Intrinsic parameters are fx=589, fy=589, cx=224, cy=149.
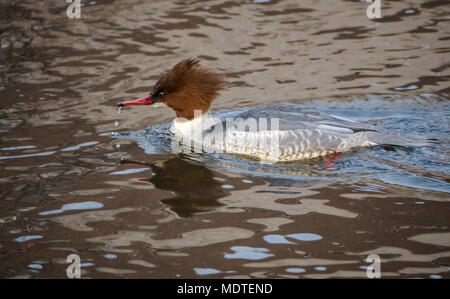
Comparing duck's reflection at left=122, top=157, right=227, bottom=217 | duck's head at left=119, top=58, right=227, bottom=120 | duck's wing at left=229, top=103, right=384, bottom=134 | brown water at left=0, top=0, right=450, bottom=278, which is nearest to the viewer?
brown water at left=0, top=0, right=450, bottom=278

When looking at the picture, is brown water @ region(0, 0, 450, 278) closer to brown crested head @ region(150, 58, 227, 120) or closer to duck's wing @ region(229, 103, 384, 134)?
duck's wing @ region(229, 103, 384, 134)

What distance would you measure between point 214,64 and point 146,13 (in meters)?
2.62

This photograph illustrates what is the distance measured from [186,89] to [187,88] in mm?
17

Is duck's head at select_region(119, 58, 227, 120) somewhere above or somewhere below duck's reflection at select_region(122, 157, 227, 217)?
above

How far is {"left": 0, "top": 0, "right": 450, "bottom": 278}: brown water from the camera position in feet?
15.5

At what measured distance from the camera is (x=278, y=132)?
6695mm

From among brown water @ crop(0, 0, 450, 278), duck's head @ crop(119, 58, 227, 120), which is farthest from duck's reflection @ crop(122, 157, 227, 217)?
duck's head @ crop(119, 58, 227, 120)

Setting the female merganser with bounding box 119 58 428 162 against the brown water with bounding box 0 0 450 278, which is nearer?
the brown water with bounding box 0 0 450 278

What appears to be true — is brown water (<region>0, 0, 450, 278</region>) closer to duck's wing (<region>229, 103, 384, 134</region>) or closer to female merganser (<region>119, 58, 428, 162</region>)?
female merganser (<region>119, 58, 428, 162</region>)

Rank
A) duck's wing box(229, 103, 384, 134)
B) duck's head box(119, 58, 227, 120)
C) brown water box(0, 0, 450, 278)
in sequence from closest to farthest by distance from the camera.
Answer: brown water box(0, 0, 450, 278)
duck's wing box(229, 103, 384, 134)
duck's head box(119, 58, 227, 120)

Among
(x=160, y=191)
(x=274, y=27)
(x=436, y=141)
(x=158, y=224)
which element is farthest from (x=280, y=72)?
(x=158, y=224)

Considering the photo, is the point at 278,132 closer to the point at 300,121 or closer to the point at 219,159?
the point at 300,121

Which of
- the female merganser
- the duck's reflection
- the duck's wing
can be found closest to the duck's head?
the female merganser

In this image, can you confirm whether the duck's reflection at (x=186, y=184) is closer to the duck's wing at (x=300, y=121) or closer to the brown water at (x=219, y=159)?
the brown water at (x=219, y=159)
